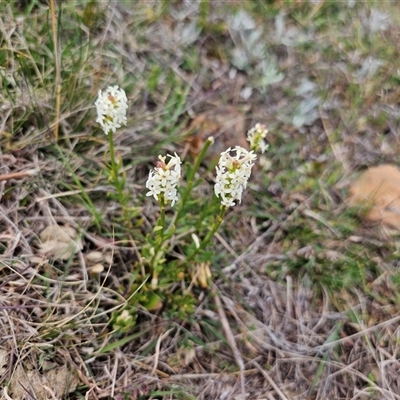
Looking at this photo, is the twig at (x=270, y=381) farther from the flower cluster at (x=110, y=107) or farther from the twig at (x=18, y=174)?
the twig at (x=18, y=174)

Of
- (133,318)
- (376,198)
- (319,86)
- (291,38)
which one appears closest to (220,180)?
(133,318)

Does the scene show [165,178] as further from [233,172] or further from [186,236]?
[186,236]

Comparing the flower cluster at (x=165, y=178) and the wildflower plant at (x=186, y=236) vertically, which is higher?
the flower cluster at (x=165, y=178)

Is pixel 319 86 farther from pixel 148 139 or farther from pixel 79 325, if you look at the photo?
pixel 79 325

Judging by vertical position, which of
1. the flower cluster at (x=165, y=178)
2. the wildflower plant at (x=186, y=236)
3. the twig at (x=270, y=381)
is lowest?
the twig at (x=270, y=381)

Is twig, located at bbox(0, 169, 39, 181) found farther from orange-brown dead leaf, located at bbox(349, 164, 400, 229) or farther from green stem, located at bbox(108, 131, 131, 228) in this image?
orange-brown dead leaf, located at bbox(349, 164, 400, 229)

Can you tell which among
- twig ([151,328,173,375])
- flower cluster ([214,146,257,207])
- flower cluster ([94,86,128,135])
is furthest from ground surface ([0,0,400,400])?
flower cluster ([214,146,257,207])

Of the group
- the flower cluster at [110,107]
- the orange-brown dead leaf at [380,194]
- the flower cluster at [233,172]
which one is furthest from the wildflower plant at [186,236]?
the orange-brown dead leaf at [380,194]
